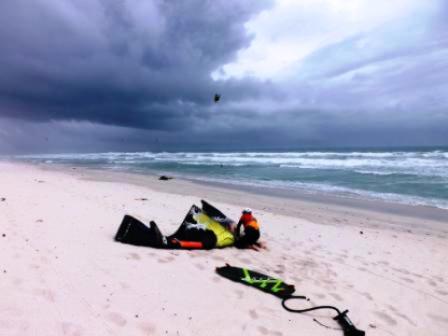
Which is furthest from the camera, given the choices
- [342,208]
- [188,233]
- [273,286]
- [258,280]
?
[342,208]

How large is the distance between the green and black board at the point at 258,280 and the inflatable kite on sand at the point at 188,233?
3.84 ft

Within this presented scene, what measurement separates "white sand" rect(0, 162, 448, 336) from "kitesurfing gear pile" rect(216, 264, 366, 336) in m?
0.12

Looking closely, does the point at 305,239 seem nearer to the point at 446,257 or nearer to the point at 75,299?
the point at 446,257

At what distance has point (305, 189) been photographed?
17234mm

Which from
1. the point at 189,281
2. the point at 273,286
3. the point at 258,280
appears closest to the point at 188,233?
the point at 189,281

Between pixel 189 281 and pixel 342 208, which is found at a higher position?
pixel 189 281

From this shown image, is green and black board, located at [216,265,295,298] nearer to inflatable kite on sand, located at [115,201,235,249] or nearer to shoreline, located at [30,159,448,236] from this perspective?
inflatable kite on sand, located at [115,201,235,249]

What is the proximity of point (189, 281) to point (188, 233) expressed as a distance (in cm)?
185

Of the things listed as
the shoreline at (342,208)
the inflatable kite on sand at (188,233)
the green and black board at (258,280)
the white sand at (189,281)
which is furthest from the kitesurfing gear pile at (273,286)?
the shoreline at (342,208)

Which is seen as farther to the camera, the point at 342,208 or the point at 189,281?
the point at 342,208

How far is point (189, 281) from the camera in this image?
4301mm

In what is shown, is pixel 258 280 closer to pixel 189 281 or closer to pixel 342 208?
pixel 189 281

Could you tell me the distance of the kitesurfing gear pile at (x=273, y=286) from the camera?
12.1ft

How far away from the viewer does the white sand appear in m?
3.15
